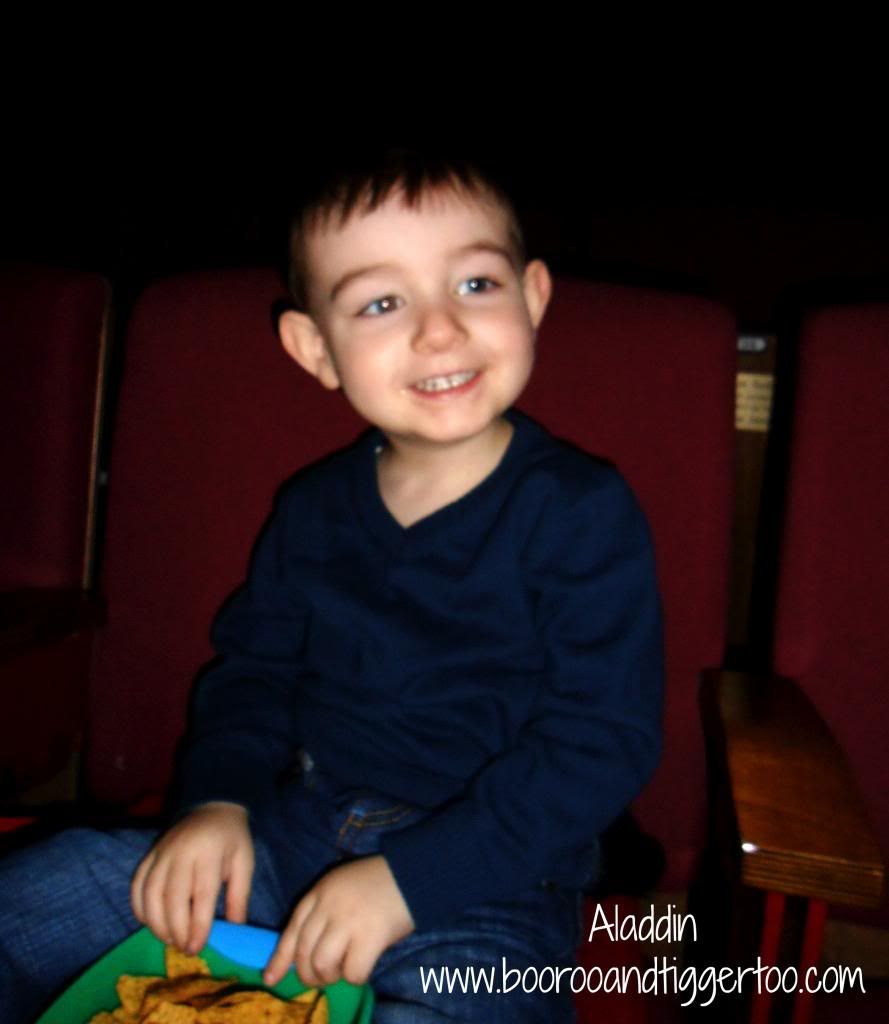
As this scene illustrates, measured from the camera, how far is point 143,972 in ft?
2.47

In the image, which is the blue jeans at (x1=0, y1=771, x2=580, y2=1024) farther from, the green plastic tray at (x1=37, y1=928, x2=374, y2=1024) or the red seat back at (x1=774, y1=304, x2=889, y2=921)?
the red seat back at (x1=774, y1=304, x2=889, y2=921)

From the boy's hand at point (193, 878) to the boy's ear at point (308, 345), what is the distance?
421mm

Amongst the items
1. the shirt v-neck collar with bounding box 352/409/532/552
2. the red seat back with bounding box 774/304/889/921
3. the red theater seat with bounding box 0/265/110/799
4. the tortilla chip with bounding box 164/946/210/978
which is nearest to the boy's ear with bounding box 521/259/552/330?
the shirt v-neck collar with bounding box 352/409/532/552

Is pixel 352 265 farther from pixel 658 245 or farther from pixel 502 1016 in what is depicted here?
pixel 658 245

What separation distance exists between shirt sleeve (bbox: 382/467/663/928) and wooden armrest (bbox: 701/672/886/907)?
0.08m

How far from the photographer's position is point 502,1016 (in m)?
0.69

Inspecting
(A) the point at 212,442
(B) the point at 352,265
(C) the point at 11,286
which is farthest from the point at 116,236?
(B) the point at 352,265

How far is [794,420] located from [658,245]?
4.22 feet

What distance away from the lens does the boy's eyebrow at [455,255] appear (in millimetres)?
819

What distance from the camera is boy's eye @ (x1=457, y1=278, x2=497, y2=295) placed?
2.74ft

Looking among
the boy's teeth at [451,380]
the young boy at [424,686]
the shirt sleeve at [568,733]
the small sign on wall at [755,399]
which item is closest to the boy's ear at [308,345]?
the young boy at [424,686]

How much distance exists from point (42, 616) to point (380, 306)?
49 cm

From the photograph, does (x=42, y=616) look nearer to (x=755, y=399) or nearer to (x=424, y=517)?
(x=424, y=517)

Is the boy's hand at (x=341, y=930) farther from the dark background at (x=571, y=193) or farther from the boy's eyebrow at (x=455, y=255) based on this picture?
the dark background at (x=571, y=193)
